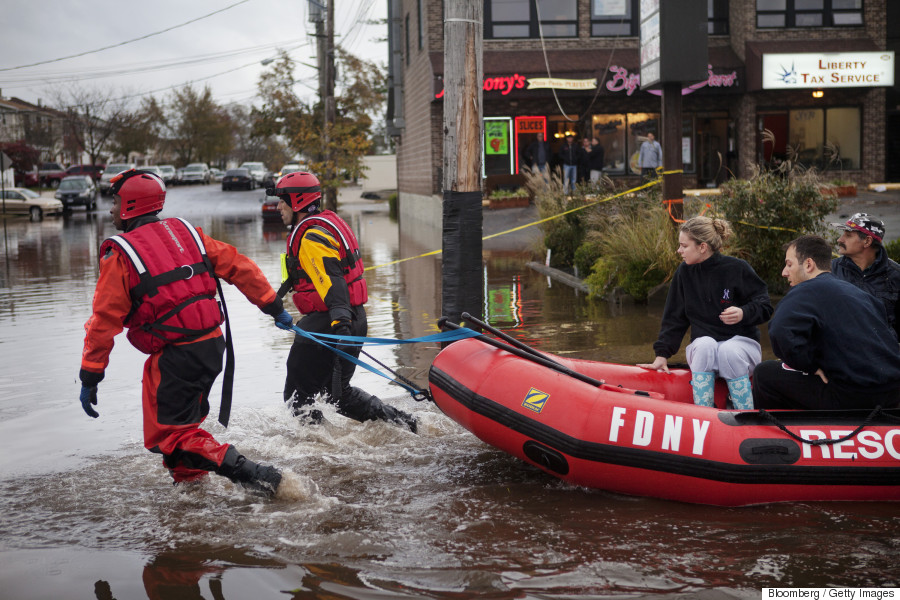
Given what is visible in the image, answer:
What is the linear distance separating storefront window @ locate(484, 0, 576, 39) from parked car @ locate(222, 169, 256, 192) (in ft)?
110

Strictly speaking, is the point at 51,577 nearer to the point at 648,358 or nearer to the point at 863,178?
the point at 648,358

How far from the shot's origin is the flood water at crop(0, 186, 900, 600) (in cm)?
391

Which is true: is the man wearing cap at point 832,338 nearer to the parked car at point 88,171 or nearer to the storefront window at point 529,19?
the storefront window at point 529,19

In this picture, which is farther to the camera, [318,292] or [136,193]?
[318,292]

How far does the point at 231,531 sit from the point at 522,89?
73.2 feet

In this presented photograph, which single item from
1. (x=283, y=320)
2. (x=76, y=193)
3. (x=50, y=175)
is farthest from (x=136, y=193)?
(x=50, y=175)

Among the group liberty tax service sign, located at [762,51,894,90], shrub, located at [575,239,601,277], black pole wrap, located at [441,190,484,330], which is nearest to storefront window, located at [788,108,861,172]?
liberty tax service sign, located at [762,51,894,90]

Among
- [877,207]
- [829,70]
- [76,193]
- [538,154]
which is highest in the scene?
[829,70]

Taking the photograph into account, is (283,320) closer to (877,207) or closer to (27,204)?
(877,207)

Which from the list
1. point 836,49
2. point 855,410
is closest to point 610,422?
point 855,410

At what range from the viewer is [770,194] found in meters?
10.3

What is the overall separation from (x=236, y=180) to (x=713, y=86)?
37.1 meters

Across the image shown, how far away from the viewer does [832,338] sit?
475 centimetres

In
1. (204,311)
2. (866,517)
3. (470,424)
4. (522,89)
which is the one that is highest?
(522,89)
